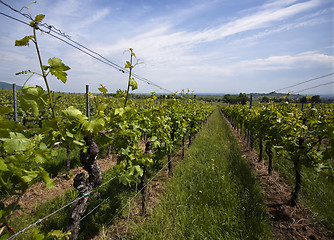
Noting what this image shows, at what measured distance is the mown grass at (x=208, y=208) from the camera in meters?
2.70

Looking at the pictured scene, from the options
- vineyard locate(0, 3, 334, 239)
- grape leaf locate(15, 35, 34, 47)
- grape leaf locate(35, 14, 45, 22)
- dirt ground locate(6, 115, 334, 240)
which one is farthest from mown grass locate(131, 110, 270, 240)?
grape leaf locate(35, 14, 45, 22)

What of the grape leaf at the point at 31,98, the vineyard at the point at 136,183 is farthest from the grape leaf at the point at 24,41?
the grape leaf at the point at 31,98

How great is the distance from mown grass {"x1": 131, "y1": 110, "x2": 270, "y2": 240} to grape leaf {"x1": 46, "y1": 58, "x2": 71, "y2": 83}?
2.56 metres

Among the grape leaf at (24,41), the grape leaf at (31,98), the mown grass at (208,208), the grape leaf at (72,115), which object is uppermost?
the grape leaf at (24,41)

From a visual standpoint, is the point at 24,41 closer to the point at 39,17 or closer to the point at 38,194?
the point at 39,17

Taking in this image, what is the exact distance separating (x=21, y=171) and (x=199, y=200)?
3.24 metres

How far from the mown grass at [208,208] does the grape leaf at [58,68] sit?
8.41 ft

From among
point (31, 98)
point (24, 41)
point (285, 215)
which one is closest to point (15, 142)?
point (31, 98)

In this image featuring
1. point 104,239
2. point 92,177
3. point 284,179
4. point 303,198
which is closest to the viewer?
point 92,177

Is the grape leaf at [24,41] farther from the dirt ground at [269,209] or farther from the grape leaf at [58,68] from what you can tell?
the dirt ground at [269,209]

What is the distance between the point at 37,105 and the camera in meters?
1.26

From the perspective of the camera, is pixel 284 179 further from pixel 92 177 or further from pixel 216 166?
pixel 92 177

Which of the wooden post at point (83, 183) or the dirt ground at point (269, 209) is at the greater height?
the wooden post at point (83, 183)

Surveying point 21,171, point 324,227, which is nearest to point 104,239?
point 21,171
